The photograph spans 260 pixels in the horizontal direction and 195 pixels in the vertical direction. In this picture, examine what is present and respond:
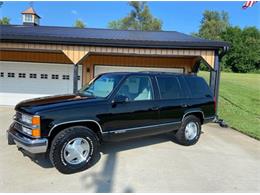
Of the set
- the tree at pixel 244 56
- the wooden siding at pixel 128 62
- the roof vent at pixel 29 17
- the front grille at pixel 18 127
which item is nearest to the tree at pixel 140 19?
the tree at pixel 244 56

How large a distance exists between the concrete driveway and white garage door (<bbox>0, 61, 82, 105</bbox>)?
632cm

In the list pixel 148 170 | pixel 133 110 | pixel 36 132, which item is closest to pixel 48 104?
pixel 36 132

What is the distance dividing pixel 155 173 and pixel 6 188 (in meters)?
2.52

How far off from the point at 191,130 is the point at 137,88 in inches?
82.7

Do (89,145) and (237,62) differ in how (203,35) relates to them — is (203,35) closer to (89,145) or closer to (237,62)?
(237,62)

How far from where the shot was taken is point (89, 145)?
445 cm

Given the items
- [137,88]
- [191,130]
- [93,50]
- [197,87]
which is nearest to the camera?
[137,88]

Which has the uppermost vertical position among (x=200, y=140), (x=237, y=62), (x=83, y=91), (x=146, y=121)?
(x=237, y=62)

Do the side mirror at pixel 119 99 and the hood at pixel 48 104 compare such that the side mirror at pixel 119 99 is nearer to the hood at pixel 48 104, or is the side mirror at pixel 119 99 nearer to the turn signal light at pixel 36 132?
the hood at pixel 48 104

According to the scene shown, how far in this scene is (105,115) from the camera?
4.53m

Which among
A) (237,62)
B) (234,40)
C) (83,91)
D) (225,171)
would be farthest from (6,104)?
(234,40)

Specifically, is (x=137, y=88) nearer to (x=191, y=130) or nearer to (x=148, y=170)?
(x=148, y=170)

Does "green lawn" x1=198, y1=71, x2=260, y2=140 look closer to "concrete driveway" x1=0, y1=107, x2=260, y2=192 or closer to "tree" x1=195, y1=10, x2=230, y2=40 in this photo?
"concrete driveway" x1=0, y1=107, x2=260, y2=192

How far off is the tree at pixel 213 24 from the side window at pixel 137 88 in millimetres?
50442
